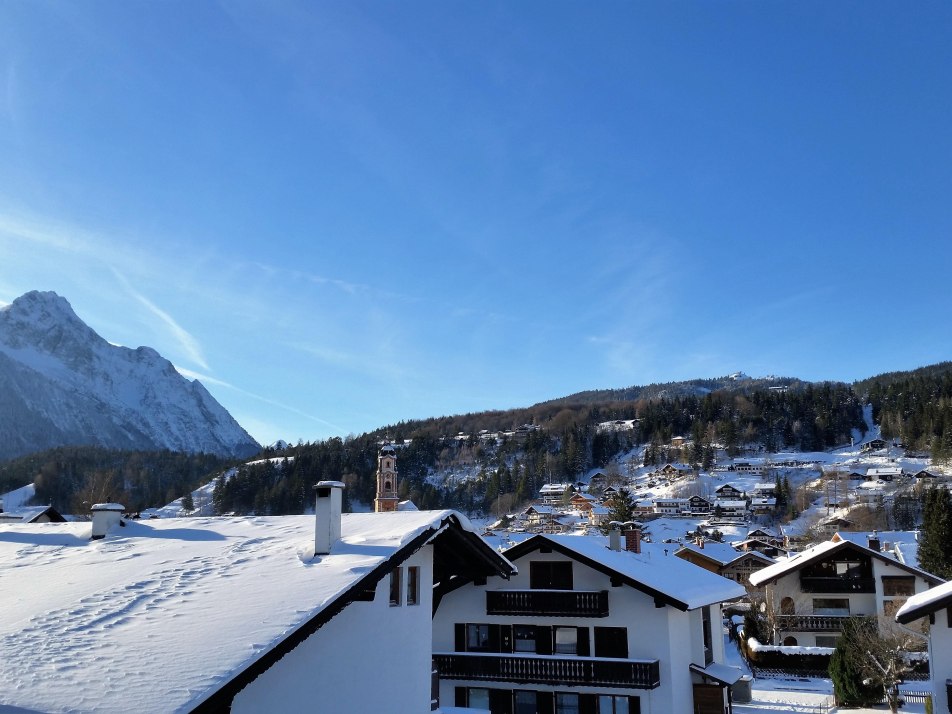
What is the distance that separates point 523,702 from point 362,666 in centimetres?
1660

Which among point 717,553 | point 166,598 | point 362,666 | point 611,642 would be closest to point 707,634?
point 611,642

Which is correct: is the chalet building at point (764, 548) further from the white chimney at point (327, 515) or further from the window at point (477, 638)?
the white chimney at point (327, 515)

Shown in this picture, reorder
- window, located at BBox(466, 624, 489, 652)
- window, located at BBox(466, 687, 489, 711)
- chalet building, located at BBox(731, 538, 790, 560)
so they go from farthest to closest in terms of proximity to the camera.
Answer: chalet building, located at BBox(731, 538, 790, 560) → window, located at BBox(466, 624, 489, 652) → window, located at BBox(466, 687, 489, 711)

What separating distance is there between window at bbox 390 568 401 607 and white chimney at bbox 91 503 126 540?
227 inches

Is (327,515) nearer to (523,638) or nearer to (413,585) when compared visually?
(413,585)

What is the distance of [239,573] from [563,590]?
743 inches

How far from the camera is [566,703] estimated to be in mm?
27625

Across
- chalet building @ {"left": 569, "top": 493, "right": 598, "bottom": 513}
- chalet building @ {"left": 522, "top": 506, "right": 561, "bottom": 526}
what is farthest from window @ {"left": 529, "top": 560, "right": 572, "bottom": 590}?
chalet building @ {"left": 569, "top": 493, "right": 598, "bottom": 513}

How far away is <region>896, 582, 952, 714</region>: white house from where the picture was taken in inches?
941

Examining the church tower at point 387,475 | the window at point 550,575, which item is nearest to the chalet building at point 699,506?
the church tower at point 387,475

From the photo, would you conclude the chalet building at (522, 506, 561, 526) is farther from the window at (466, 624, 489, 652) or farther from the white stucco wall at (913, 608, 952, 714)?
the white stucco wall at (913, 608, 952, 714)

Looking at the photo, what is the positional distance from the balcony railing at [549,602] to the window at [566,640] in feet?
3.10

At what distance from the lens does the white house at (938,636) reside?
23.9 meters

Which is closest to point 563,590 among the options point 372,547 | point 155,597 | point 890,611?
point 372,547
